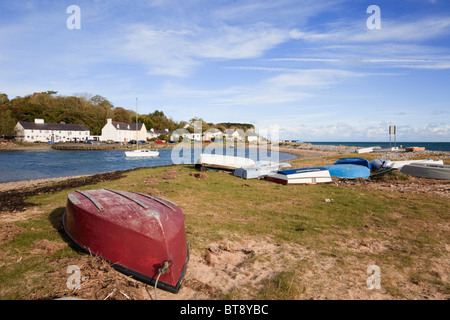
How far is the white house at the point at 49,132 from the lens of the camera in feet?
262

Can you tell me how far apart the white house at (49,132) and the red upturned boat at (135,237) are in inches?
3784

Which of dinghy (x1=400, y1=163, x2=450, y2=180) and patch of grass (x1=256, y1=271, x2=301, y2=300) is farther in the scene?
dinghy (x1=400, y1=163, x2=450, y2=180)

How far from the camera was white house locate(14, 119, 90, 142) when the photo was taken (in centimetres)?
8000

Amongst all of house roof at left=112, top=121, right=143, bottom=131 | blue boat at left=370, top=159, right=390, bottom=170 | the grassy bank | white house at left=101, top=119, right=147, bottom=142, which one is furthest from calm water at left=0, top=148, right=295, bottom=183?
house roof at left=112, top=121, right=143, bottom=131

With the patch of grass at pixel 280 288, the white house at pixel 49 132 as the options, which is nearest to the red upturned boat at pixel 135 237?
the patch of grass at pixel 280 288

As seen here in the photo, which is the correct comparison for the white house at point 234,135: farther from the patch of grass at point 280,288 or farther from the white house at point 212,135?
the patch of grass at point 280,288

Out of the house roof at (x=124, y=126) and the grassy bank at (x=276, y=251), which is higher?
the house roof at (x=124, y=126)

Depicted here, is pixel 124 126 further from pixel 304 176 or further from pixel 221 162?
pixel 304 176

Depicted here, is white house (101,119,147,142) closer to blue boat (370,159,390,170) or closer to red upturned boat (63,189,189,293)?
blue boat (370,159,390,170)

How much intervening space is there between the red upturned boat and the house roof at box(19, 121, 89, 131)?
316 feet

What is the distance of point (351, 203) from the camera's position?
32.4 feet

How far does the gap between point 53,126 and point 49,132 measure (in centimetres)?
237

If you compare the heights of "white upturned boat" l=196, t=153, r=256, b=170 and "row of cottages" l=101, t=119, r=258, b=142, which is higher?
"row of cottages" l=101, t=119, r=258, b=142

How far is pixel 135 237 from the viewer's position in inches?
171
